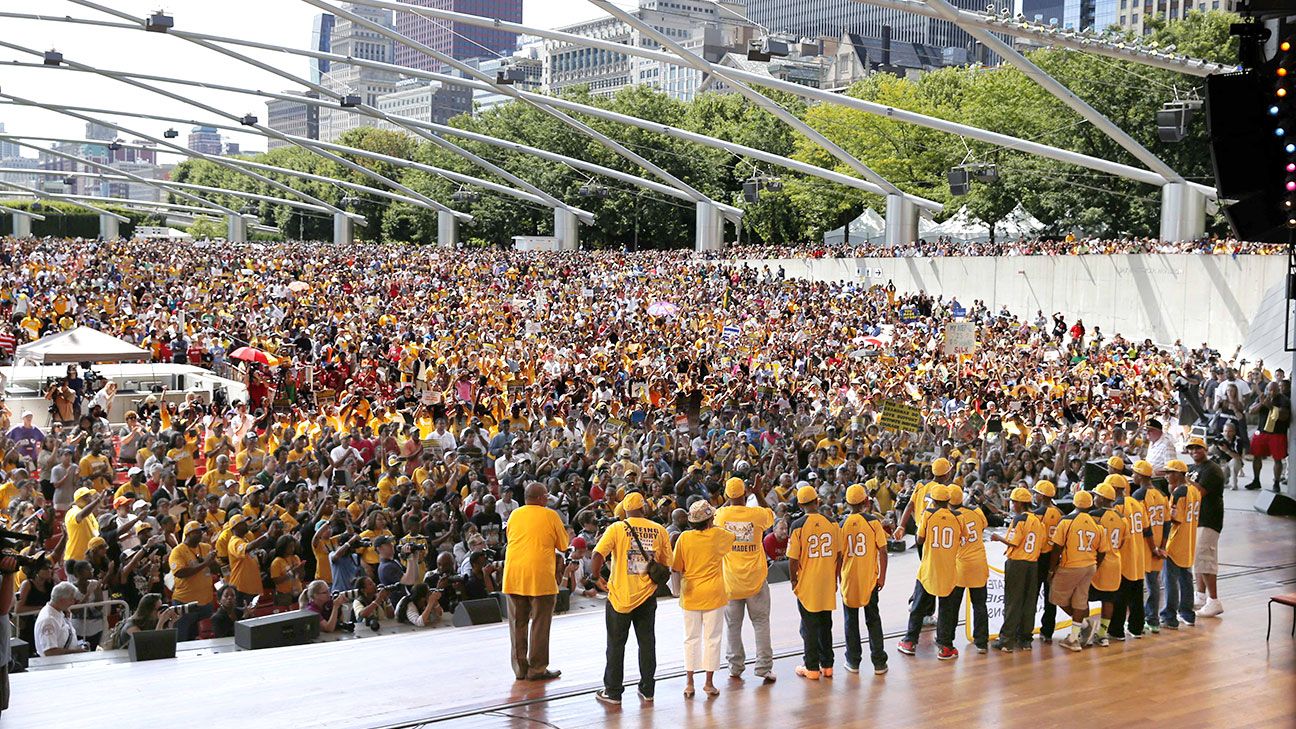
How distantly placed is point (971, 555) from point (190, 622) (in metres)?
5.83

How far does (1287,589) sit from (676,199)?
213 ft

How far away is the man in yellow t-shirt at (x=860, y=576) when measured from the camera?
925 cm

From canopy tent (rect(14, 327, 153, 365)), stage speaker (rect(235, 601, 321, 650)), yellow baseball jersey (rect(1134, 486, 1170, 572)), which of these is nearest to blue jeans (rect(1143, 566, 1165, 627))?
yellow baseball jersey (rect(1134, 486, 1170, 572))

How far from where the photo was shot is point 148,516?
1204cm

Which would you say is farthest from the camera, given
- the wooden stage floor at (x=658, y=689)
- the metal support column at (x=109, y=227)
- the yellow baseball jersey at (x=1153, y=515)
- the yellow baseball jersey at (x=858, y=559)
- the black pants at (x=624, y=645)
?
the metal support column at (x=109, y=227)

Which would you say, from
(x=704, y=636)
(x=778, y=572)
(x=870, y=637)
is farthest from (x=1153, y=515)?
(x=704, y=636)

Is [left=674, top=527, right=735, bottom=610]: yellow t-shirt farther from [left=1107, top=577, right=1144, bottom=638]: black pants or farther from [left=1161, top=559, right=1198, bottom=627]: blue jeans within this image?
[left=1161, top=559, right=1198, bottom=627]: blue jeans

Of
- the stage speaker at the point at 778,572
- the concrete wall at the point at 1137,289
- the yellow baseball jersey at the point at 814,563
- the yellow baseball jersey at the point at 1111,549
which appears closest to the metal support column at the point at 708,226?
the concrete wall at the point at 1137,289

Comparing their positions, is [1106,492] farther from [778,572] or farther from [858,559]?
[778,572]

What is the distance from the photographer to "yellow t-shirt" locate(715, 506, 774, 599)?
8.82 metres

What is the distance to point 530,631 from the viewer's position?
29.2ft

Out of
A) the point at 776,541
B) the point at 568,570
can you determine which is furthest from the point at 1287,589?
the point at 568,570

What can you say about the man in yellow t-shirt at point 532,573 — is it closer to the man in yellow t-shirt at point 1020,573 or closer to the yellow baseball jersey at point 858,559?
the yellow baseball jersey at point 858,559

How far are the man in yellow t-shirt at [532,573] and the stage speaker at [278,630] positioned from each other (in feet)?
7.24
